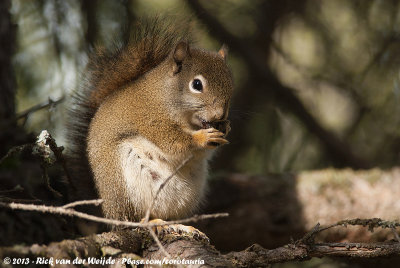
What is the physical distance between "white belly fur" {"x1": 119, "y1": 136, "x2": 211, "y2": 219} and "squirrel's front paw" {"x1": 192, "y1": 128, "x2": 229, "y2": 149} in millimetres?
88

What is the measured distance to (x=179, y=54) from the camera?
213 cm

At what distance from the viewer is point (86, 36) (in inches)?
113

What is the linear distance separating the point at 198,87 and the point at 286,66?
71.9 inches

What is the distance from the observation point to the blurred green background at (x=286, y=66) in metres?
2.92

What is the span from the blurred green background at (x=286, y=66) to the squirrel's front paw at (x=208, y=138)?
3.25ft

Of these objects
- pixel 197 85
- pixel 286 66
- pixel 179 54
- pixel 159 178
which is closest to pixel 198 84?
pixel 197 85

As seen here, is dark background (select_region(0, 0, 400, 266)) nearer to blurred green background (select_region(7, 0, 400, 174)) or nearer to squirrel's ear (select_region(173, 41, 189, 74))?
blurred green background (select_region(7, 0, 400, 174))

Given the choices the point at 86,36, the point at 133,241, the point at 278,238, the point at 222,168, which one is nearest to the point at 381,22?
the point at 222,168

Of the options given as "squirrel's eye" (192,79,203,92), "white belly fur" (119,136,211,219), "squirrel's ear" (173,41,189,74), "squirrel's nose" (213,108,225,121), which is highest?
"squirrel's ear" (173,41,189,74)

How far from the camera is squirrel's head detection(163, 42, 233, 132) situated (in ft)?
6.65

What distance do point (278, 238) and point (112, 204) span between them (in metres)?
1.18

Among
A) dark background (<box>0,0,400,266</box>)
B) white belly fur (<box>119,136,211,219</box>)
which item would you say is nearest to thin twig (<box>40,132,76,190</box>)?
white belly fur (<box>119,136,211,219</box>)

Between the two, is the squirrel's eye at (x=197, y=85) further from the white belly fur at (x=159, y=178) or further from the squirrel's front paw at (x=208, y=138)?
the white belly fur at (x=159, y=178)

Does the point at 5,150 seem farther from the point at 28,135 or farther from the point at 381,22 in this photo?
the point at 381,22
